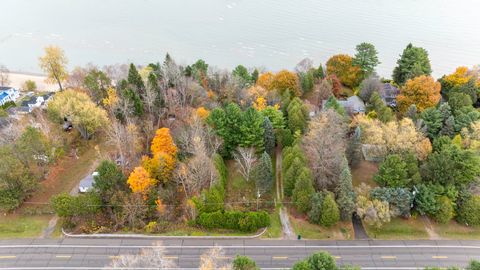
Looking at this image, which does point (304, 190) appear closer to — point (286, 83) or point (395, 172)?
point (395, 172)

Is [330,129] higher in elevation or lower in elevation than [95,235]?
higher

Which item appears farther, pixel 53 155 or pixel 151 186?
pixel 53 155

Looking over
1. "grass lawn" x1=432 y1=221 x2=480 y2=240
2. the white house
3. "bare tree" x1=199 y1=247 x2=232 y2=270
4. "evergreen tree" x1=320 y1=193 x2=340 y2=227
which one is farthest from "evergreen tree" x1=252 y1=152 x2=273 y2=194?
the white house

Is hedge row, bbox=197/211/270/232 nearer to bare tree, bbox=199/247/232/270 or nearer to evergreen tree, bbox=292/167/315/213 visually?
bare tree, bbox=199/247/232/270

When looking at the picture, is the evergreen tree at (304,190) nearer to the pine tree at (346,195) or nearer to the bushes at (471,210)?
the pine tree at (346,195)

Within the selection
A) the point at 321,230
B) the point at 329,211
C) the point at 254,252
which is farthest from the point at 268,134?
the point at 254,252

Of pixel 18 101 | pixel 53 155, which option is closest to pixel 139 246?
pixel 53 155

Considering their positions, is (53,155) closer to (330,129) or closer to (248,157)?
(248,157)

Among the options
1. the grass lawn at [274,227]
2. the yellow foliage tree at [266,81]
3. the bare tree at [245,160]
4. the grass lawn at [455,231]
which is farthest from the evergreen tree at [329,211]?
the yellow foliage tree at [266,81]
